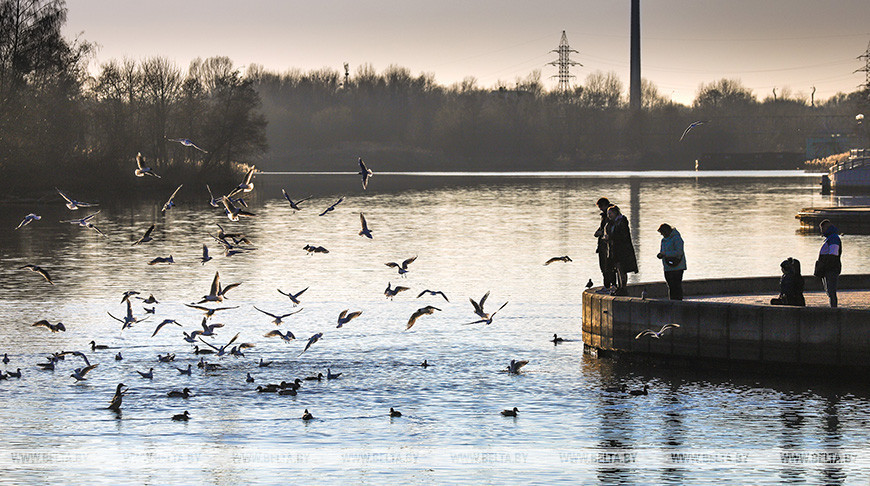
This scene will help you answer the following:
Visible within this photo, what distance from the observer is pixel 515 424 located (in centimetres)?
1936

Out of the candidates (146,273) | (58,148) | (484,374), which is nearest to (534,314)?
(484,374)

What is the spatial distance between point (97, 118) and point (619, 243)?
3441 inches

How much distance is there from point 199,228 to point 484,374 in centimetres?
4485

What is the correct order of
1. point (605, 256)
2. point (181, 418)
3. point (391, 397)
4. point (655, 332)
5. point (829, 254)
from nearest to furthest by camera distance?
point (181, 418) < point (391, 397) < point (829, 254) < point (655, 332) < point (605, 256)

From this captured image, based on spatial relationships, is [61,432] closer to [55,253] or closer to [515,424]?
[515,424]

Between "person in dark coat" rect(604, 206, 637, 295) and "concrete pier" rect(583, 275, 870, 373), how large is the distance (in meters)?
0.68

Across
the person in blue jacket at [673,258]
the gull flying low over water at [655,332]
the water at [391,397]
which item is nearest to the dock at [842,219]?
the water at [391,397]

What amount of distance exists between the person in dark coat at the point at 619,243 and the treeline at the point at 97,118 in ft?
226

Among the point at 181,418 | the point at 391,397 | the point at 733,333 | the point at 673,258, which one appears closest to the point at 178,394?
the point at 181,418

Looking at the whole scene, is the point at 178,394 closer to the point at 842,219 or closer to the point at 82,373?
the point at 82,373

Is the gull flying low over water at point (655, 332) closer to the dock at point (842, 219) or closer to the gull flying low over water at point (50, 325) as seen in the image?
the gull flying low over water at point (50, 325)

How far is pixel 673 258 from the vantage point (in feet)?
76.6

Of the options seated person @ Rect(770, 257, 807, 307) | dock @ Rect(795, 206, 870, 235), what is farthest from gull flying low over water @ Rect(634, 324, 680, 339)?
dock @ Rect(795, 206, 870, 235)

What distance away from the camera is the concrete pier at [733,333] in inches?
844
